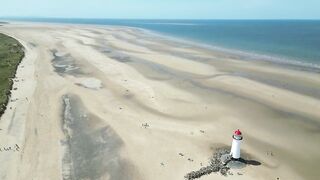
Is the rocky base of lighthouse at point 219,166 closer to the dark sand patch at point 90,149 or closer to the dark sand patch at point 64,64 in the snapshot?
the dark sand patch at point 90,149

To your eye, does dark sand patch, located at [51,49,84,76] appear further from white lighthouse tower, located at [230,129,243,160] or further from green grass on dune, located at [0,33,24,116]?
white lighthouse tower, located at [230,129,243,160]

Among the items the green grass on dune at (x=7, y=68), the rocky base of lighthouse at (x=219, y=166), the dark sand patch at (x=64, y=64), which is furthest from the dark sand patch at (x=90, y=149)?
the dark sand patch at (x=64, y=64)

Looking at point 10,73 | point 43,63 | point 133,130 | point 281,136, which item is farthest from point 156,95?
point 43,63

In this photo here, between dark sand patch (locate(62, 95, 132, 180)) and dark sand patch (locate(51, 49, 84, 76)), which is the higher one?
dark sand patch (locate(51, 49, 84, 76))

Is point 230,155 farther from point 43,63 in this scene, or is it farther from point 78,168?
point 43,63

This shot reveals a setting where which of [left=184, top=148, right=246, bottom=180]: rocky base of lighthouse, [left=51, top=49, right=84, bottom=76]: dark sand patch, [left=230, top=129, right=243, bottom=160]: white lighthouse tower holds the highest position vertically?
[left=230, top=129, right=243, bottom=160]: white lighthouse tower

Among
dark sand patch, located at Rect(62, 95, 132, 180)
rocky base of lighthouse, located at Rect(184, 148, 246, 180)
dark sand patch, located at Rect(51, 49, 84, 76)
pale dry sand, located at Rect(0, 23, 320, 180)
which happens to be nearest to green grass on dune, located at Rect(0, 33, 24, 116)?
pale dry sand, located at Rect(0, 23, 320, 180)
